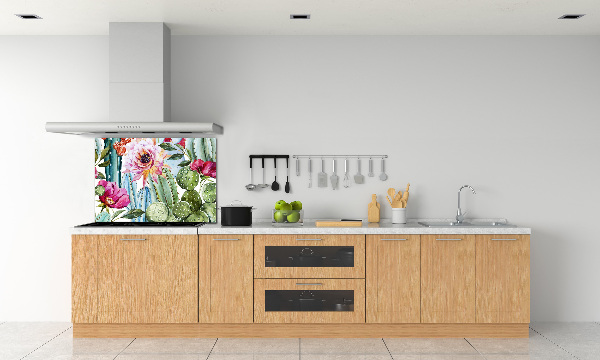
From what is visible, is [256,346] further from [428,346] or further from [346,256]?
[428,346]

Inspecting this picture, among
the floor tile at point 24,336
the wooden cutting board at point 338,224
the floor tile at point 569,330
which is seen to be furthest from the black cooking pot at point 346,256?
the floor tile at point 24,336

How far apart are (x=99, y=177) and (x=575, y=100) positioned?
4.33 m

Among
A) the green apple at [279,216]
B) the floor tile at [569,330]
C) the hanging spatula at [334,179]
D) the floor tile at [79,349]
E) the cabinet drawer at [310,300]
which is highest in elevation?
the hanging spatula at [334,179]

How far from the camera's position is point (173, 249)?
4.47m

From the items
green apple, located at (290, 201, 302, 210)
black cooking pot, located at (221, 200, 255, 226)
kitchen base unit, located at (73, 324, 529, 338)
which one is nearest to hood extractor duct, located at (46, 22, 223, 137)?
black cooking pot, located at (221, 200, 255, 226)

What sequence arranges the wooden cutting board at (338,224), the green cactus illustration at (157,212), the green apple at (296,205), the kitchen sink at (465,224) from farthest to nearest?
the green cactus illustration at (157,212), the green apple at (296,205), the kitchen sink at (465,224), the wooden cutting board at (338,224)

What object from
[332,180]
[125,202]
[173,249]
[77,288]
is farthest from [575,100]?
[77,288]

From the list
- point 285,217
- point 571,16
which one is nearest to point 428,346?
point 285,217

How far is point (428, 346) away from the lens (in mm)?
4301

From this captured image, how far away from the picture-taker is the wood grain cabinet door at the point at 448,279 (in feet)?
14.6

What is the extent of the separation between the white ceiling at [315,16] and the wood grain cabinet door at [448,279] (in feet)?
5.77

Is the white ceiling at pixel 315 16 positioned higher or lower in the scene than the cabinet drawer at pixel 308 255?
higher

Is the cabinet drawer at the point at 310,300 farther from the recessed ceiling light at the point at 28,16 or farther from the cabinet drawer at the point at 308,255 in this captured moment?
the recessed ceiling light at the point at 28,16

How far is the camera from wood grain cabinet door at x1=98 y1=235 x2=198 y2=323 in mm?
4457
